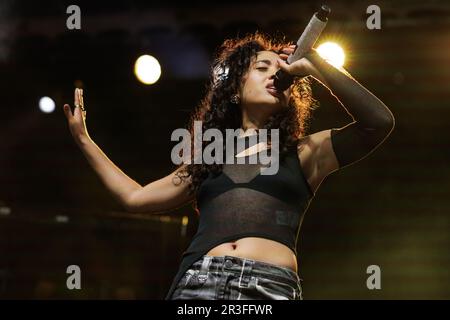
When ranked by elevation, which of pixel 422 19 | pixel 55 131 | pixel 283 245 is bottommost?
pixel 283 245

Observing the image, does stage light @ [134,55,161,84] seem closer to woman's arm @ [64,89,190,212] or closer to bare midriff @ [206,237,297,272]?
woman's arm @ [64,89,190,212]

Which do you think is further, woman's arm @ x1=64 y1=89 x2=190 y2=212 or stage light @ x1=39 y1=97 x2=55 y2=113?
stage light @ x1=39 y1=97 x2=55 y2=113

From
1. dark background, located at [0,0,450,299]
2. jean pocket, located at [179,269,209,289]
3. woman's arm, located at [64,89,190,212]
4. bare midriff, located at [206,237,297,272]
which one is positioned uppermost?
dark background, located at [0,0,450,299]

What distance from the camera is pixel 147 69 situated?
4973 mm

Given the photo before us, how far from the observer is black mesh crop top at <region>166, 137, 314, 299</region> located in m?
1.99

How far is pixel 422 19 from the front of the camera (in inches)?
188

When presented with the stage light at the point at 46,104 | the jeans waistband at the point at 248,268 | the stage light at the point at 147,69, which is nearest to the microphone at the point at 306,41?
the jeans waistband at the point at 248,268

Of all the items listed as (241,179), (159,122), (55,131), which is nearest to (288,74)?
(241,179)

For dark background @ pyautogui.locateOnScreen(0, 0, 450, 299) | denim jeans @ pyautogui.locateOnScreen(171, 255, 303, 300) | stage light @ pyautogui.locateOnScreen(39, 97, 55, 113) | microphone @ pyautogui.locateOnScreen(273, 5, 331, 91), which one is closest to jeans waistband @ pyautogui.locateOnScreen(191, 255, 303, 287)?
denim jeans @ pyautogui.locateOnScreen(171, 255, 303, 300)

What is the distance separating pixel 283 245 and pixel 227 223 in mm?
174

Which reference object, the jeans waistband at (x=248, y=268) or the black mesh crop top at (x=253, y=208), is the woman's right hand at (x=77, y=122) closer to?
the black mesh crop top at (x=253, y=208)

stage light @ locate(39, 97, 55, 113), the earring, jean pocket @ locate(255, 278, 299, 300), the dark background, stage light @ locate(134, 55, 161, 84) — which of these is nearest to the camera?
jean pocket @ locate(255, 278, 299, 300)

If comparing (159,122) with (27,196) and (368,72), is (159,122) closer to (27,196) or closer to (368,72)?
(27,196)

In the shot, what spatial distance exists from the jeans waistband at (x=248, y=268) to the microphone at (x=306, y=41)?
58 cm
